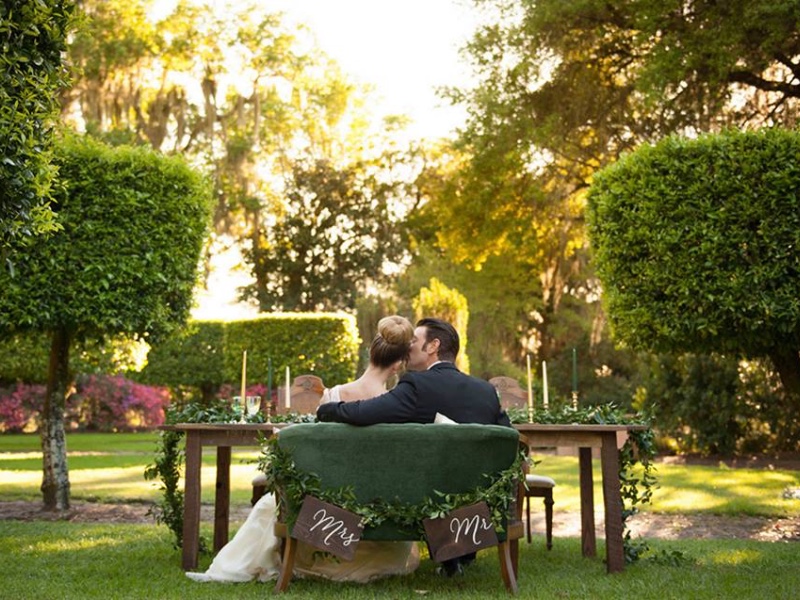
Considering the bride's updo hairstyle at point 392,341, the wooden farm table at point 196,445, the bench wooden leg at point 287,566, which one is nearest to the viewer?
the bench wooden leg at point 287,566

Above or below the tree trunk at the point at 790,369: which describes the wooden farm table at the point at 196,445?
below

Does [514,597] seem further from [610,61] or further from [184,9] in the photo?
[184,9]

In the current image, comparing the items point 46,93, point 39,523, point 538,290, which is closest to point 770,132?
point 46,93

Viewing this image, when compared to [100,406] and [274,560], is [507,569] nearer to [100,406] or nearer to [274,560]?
[274,560]

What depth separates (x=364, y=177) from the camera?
34.4 meters

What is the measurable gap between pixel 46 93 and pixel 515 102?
13185 mm

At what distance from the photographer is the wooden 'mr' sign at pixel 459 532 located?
18.3ft

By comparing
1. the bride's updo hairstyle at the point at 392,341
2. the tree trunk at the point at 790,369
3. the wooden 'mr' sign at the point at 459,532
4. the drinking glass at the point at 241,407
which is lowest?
the wooden 'mr' sign at the point at 459,532

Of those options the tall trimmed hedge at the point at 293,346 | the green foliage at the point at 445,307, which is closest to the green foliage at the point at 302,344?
the tall trimmed hedge at the point at 293,346

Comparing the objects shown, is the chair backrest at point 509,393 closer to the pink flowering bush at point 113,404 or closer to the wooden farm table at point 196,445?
the wooden farm table at point 196,445

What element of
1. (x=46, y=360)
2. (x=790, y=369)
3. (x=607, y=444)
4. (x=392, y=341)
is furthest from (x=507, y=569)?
(x=46, y=360)

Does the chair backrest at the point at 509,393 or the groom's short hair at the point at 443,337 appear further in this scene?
the chair backrest at the point at 509,393

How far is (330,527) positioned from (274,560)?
3.25 feet

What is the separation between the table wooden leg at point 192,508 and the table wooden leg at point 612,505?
2695 millimetres
